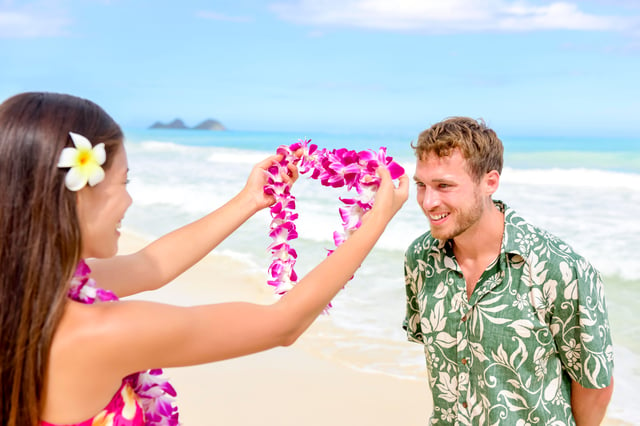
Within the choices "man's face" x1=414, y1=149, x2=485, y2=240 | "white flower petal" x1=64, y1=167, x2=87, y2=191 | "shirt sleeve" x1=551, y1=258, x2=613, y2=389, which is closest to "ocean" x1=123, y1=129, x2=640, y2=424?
"man's face" x1=414, y1=149, x2=485, y2=240

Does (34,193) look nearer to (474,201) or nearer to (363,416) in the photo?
(474,201)

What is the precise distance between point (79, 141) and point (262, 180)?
1.20 metres

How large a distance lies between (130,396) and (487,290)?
69.0 inches

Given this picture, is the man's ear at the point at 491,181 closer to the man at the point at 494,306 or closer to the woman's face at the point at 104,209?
the man at the point at 494,306

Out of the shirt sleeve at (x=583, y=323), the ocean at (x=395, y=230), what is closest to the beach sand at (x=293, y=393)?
the ocean at (x=395, y=230)

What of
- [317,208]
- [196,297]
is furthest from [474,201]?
[317,208]

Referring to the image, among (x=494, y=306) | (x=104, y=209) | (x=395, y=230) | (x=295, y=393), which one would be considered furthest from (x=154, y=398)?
(x=395, y=230)

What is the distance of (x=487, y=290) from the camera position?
133 inches

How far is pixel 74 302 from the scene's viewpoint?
85.8 inches

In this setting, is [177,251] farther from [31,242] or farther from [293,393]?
[293,393]

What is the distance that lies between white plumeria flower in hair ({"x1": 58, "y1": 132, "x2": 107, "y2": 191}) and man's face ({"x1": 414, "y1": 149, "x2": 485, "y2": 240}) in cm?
176

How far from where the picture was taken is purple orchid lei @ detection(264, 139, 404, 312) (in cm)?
280

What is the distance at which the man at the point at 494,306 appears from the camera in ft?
10.6

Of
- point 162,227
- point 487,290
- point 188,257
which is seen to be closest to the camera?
point 188,257
